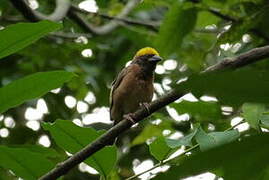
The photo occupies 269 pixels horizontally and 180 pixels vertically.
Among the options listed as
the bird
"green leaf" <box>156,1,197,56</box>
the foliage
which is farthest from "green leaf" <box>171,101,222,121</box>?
the bird

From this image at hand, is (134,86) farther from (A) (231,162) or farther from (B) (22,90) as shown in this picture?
(A) (231,162)

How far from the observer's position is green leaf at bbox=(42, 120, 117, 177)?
1.89 meters

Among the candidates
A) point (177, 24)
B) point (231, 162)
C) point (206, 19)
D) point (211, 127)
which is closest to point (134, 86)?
point (206, 19)

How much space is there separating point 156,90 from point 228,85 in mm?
5025

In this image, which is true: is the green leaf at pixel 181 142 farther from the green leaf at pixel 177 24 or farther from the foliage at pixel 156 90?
the green leaf at pixel 177 24

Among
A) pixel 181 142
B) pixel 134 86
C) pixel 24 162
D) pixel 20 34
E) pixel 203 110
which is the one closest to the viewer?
pixel 20 34

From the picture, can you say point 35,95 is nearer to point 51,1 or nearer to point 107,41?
point 51,1

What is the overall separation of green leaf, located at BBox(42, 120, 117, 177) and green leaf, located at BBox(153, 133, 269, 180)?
1.25 metres

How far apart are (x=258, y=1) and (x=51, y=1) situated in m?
2.89

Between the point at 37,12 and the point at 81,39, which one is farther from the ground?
the point at 81,39

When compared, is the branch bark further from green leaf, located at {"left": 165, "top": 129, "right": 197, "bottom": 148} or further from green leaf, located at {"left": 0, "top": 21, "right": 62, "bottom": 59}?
green leaf, located at {"left": 0, "top": 21, "right": 62, "bottom": 59}

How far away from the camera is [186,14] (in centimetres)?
257

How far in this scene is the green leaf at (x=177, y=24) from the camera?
2535 millimetres

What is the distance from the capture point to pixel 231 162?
0.64 meters
